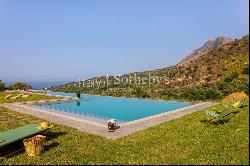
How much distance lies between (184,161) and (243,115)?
9.07 meters

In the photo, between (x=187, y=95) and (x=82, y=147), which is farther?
(x=187, y=95)

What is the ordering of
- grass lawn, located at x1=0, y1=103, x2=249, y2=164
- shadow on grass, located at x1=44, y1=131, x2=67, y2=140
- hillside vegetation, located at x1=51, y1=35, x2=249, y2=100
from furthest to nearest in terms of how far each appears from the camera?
hillside vegetation, located at x1=51, y1=35, x2=249, y2=100 < shadow on grass, located at x1=44, y1=131, x2=67, y2=140 < grass lawn, located at x1=0, y1=103, x2=249, y2=164

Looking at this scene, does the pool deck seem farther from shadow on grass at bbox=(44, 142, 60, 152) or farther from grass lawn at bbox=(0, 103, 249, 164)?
shadow on grass at bbox=(44, 142, 60, 152)

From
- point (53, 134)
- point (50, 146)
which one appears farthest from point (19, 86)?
point (50, 146)

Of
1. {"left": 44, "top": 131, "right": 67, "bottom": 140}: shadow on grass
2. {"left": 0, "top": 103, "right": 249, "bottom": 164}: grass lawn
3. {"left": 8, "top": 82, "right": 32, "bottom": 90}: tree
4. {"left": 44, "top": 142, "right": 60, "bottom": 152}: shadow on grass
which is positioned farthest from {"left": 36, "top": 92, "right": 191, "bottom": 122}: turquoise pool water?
{"left": 8, "top": 82, "right": 32, "bottom": 90}: tree

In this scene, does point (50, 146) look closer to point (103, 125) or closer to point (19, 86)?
point (103, 125)


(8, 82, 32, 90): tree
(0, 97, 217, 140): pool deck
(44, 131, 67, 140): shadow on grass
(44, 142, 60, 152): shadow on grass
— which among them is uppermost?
(8, 82, 32, 90): tree

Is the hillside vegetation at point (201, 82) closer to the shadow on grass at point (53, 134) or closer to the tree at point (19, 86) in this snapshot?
the tree at point (19, 86)

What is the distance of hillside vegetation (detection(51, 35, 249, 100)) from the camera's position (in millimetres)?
31578

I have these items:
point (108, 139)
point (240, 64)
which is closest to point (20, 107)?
point (108, 139)

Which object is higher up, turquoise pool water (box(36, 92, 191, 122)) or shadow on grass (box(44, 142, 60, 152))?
turquoise pool water (box(36, 92, 191, 122))

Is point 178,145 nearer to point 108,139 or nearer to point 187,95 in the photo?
point 108,139

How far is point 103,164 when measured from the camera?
33.0 feet

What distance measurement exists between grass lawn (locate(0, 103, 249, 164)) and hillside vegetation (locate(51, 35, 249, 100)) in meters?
15.3
